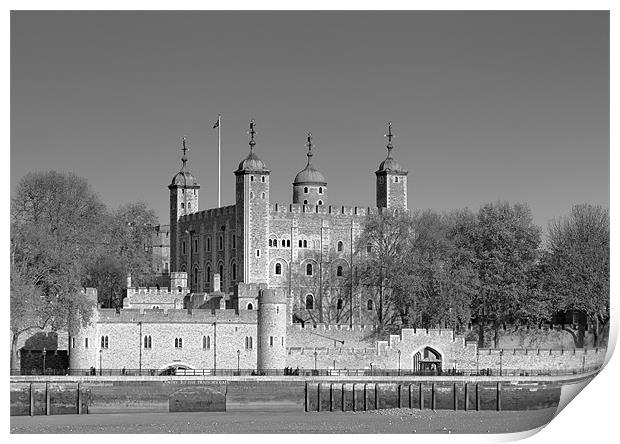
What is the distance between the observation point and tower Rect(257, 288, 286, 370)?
51.4 m

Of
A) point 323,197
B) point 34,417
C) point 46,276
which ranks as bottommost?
point 34,417

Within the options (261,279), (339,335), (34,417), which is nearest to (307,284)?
(261,279)

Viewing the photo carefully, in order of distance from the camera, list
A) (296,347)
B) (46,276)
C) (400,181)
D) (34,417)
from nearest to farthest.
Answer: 1. (34,417)
2. (46,276)
3. (296,347)
4. (400,181)

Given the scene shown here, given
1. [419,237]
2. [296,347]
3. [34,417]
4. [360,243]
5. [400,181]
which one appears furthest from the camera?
[400,181]

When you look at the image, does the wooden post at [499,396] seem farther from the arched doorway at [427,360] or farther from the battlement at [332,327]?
the battlement at [332,327]

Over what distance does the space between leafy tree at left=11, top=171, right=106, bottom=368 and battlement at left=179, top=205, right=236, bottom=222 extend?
28.7 ft

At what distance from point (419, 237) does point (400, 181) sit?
452 inches

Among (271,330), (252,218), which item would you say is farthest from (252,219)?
(271,330)

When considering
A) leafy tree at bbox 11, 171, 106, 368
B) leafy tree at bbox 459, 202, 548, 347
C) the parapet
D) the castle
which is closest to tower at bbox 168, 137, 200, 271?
the castle

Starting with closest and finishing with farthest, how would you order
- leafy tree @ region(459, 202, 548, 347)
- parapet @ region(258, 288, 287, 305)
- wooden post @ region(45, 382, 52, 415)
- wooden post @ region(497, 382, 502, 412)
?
wooden post @ region(45, 382, 52, 415), wooden post @ region(497, 382, 502, 412), parapet @ region(258, 288, 287, 305), leafy tree @ region(459, 202, 548, 347)

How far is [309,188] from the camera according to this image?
75.7m

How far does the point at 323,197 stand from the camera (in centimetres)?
7588

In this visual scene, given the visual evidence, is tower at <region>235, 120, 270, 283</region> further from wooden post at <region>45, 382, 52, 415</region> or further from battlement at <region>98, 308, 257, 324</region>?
wooden post at <region>45, 382, 52, 415</region>
